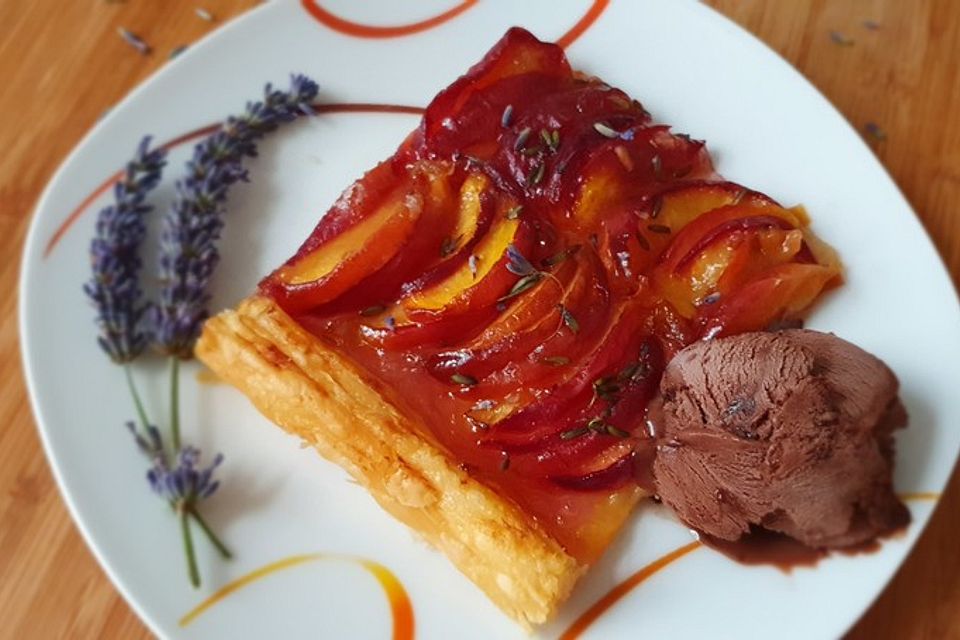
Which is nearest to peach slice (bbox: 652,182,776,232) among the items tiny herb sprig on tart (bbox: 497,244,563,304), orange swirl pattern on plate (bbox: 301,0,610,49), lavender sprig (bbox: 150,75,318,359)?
tiny herb sprig on tart (bbox: 497,244,563,304)

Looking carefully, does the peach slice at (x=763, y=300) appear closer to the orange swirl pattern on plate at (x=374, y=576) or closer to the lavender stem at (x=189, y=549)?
the orange swirl pattern on plate at (x=374, y=576)

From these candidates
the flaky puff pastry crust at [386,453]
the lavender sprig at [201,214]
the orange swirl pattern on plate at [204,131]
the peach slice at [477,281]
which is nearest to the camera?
the flaky puff pastry crust at [386,453]

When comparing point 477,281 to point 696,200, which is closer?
point 477,281

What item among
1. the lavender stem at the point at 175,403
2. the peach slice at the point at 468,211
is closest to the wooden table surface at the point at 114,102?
the lavender stem at the point at 175,403

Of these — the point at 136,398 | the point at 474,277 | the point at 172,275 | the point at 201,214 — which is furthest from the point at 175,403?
the point at 474,277

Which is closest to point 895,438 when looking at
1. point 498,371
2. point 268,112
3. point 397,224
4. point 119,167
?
point 498,371

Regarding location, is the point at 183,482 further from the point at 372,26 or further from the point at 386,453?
the point at 372,26
